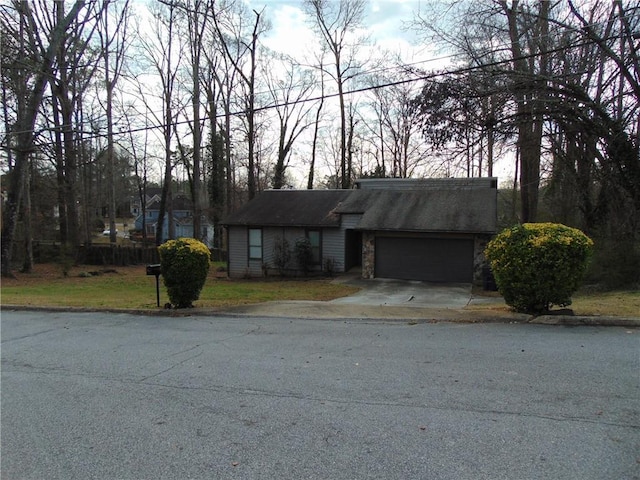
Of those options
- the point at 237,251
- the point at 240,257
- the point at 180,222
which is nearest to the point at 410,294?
the point at 240,257

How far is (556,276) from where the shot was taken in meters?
8.51

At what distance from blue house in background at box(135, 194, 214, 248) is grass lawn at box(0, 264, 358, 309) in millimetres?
20563

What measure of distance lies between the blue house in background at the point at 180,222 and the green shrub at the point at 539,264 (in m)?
40.8

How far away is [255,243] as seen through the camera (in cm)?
2444

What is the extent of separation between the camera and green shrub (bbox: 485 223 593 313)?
27.9 feet

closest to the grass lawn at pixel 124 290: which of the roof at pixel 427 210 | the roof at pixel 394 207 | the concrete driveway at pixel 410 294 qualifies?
the concrete driveway at pixel 410 294

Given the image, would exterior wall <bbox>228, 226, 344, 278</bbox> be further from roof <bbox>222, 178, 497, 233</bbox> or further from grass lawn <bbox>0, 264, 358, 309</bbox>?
grass lawn <bbox>0, 264, 358, 309</bbox>

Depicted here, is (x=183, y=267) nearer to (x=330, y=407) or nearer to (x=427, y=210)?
(x=330, y=407)

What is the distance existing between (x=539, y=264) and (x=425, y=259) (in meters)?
12.0

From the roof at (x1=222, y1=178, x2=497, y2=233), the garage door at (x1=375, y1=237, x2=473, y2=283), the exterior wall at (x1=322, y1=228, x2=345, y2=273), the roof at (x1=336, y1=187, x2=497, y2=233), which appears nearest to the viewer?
the roof at (x1=336, y1=187, x2=497, y2=233)

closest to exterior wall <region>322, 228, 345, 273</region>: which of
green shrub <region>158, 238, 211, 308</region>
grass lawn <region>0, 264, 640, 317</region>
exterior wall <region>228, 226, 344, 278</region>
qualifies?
exterior wall <region>228, 226, 344, 278</region>

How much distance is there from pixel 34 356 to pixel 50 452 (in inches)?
156

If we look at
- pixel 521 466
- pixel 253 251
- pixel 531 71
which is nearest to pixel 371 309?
pixel 521 466

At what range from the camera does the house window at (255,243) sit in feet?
79.8
